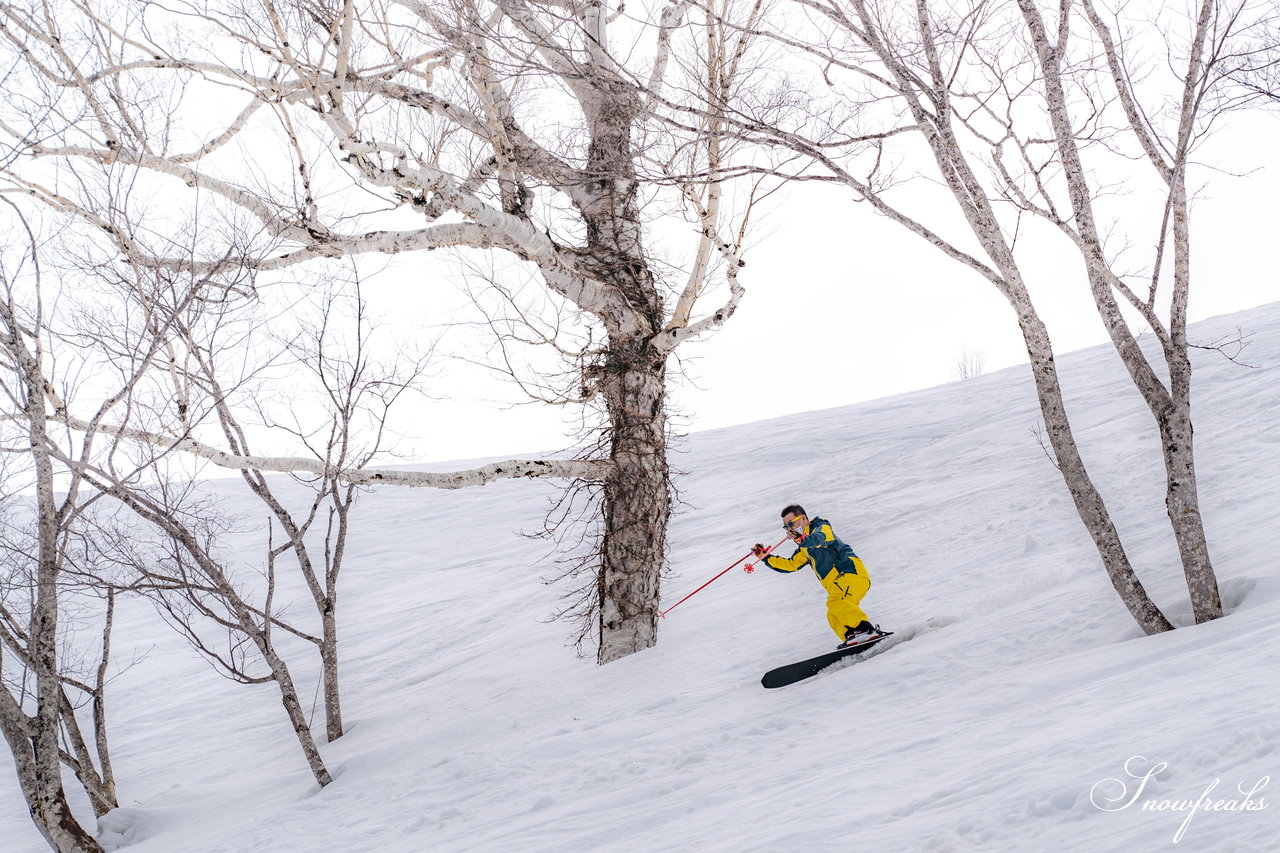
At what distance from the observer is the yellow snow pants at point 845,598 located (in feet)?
23.2

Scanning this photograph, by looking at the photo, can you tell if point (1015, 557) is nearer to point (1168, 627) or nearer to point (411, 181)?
point (1168, 627)

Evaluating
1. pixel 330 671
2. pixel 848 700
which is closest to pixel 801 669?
pixel 848 700

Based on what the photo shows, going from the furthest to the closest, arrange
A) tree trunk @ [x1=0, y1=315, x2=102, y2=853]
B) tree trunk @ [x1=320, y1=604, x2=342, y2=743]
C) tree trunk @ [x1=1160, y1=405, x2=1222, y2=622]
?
Answer: tree trunk @ [x1=320, y1=604, x2=342, y2=743] < tree trunk @ [x1=0, y1=315, x2=102, y2=853] < tree trunk @ [x1=1160, y1=405, x2=1222, y2=622]

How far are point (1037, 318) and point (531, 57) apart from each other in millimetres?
3871

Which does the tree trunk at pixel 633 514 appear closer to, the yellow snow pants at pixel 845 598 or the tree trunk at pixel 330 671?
the yellow snow pants at pixel 845 598

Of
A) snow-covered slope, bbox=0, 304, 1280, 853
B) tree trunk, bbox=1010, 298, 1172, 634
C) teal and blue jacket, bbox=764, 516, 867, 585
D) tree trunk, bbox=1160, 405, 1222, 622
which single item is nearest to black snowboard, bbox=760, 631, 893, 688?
snow-covered slope, bbox=0, 304, 1280, 853

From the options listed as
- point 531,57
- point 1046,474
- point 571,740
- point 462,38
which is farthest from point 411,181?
point 1046,474

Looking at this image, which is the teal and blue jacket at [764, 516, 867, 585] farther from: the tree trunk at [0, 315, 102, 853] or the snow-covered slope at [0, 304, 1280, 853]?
the tree trunk at [0, 315, 102, 853]

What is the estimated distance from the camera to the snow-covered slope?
353 centimetres

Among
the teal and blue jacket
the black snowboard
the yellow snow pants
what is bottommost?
the black snowboard

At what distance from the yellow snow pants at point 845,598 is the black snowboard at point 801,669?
364 millimetres

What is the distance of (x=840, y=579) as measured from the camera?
23.5ft

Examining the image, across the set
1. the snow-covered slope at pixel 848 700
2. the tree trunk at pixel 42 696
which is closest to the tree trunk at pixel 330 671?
the snow-covered slope at pixel 848 700

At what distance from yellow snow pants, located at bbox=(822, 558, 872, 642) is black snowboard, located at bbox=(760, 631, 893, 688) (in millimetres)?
364
